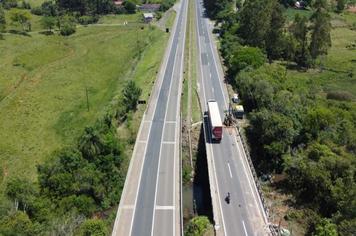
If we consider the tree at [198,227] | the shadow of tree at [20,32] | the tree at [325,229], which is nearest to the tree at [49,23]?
the shadow of tree at [20,32]

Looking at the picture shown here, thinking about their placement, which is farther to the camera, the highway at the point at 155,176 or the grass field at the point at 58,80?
the grass field at the point at 58,80

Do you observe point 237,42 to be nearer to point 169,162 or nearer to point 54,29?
point 169,162

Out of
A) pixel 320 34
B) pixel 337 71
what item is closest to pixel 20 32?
pixel 320 34

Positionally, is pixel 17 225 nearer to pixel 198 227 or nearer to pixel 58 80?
pixel 198 227

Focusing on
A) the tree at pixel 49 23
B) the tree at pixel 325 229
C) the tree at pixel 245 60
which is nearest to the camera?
the tree at pixel 325 229

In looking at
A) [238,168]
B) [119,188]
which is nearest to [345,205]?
[238,168]

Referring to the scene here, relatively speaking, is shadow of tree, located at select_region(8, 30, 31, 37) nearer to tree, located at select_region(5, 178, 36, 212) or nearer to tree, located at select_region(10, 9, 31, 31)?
tree, located at select_region(10, 9, 31, 31)

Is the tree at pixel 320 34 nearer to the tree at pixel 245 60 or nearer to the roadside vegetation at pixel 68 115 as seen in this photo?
the tree at pixel 245 60
